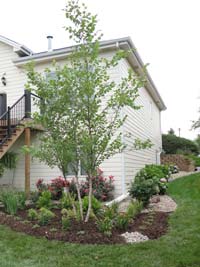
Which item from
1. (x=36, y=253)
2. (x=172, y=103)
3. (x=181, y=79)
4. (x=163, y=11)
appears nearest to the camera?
(x=36, y=253)

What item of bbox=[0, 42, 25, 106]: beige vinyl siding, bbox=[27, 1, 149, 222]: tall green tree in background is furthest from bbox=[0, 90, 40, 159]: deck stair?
bbox=[27, 1, 149, 222]: tall green tree in background

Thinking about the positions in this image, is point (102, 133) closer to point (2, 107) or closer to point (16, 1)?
point (2, 107)

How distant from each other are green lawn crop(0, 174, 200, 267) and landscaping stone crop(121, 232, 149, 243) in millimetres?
241

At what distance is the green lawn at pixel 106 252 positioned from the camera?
4.22 meters

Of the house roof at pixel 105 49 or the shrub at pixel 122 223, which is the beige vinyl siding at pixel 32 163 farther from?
the shrub at pixel 122 223

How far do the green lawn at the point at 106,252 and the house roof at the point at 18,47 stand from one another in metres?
8.32

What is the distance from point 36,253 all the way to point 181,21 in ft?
34.3

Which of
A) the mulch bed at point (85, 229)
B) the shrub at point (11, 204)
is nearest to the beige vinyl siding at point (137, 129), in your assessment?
the mulch bed at point (85, 229)

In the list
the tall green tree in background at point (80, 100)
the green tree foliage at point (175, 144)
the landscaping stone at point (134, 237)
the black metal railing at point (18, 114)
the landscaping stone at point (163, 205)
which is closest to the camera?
the landscaping stone at point (134, 237)

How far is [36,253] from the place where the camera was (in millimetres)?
4664

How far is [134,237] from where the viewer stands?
528 cm

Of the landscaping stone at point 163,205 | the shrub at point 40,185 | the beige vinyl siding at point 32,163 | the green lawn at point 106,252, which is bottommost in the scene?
the green lawn at point 106,252

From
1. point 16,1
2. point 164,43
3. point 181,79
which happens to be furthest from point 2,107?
point 181,79

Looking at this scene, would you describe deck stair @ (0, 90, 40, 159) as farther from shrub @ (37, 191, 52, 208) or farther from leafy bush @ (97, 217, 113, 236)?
leafy bush @ (97, 217, 113, 236)
